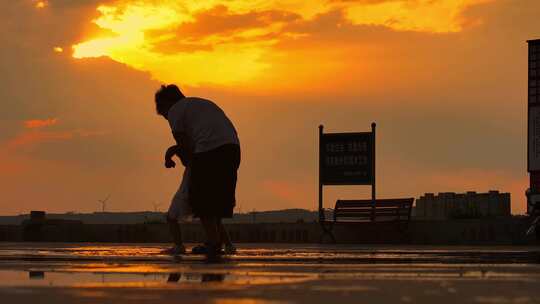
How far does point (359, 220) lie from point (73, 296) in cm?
1963

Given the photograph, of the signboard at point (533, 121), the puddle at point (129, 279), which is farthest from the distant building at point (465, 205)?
the puddle at point (129, 279)

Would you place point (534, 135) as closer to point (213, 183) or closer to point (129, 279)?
point (213, 183)

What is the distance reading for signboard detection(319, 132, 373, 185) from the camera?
1015 inches

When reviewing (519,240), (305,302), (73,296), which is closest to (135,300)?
(73,296)

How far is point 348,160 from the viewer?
1019 inches

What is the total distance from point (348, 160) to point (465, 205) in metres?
17.0

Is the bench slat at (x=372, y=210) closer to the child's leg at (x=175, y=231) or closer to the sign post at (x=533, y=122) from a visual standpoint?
the sign post at (x=533, y=122)

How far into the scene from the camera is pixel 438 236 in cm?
2355

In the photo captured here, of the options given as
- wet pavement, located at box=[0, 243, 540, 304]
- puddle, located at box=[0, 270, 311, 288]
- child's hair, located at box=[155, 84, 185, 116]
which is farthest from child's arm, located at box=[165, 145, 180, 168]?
puddle, located at box=[0, 270, 311, 288]

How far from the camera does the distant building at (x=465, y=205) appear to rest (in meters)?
30.2

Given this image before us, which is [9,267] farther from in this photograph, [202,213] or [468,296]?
[468,296]

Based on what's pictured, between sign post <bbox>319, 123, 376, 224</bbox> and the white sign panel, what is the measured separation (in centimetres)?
347

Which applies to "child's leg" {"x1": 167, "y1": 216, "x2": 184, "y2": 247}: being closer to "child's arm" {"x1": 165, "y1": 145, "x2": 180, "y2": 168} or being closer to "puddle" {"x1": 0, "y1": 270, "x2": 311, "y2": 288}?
"child's arm" {"x1": 165, "y1": 145, "x2": 180, "y2": 168}

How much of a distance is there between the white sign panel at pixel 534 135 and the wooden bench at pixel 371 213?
10.2ft
